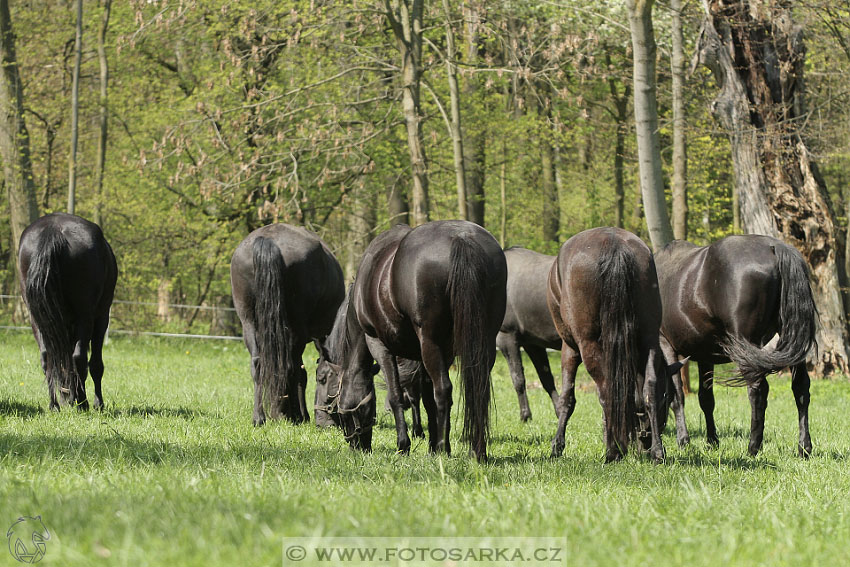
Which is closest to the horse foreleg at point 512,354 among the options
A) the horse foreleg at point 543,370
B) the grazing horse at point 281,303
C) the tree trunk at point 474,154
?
the horse foreleg at point 543,370

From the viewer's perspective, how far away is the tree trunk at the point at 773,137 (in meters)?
15.7

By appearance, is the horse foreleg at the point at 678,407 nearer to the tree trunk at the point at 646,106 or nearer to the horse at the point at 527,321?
the horse at the point at 527,321

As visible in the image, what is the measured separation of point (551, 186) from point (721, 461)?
20184mm

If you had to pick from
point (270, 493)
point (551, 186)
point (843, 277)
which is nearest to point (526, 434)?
point (270, 493)

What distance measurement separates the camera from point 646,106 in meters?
13.0

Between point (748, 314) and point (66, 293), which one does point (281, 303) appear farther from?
point (748, 314)

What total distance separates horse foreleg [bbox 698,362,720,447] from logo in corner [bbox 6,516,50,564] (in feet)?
22.9

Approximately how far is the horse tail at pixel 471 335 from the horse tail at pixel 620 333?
1083mm

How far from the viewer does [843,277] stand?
17.7 metres

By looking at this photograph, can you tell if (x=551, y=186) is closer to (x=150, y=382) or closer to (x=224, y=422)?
(x=150, y=382)

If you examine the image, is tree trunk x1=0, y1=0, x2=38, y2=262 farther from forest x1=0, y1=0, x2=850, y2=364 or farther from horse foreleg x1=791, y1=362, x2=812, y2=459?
horse foreleg x1=791, y1=362, x2=812, y2=459

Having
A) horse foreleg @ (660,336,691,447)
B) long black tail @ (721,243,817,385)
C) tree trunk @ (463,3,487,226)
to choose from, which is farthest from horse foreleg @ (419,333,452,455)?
tree trunk @ (463,3,487,226)

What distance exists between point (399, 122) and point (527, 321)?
667cm

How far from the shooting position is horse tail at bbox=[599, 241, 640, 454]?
22.4ft
